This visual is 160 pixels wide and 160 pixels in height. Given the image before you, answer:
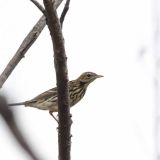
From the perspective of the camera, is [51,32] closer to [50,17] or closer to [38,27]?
[50,17]

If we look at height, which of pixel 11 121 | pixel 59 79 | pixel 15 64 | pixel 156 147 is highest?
pixel 15 64

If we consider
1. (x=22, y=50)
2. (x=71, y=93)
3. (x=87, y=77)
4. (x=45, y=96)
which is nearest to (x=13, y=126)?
(x=22, y=50)

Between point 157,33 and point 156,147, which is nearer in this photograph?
point 156,147

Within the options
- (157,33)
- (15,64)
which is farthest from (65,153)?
(157,33)

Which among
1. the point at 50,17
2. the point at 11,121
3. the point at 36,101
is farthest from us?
the point at 36,101

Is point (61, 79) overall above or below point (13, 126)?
above

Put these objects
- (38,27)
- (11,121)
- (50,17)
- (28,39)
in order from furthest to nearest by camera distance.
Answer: (38,27) → (28,39) → (50,17) → (11,121)

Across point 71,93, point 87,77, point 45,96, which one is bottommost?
point 71,93

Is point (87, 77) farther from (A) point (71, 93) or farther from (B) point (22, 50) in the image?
(B) point (22, 50)
